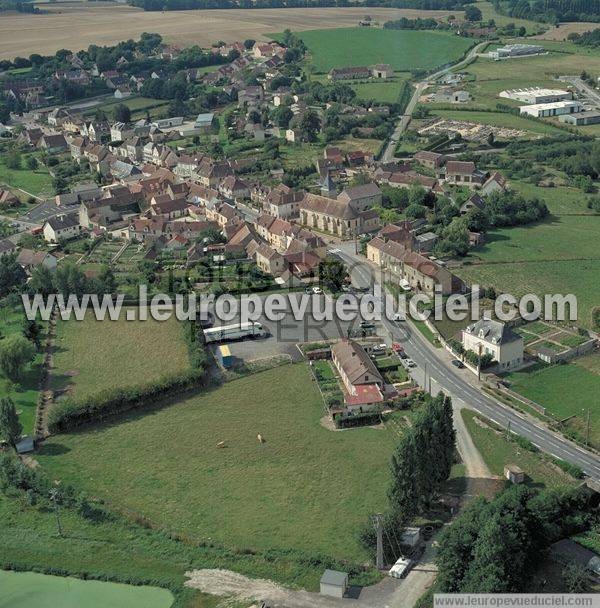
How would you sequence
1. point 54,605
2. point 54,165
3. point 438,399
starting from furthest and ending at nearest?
point 54,165 → point 438,399 → point 54,605

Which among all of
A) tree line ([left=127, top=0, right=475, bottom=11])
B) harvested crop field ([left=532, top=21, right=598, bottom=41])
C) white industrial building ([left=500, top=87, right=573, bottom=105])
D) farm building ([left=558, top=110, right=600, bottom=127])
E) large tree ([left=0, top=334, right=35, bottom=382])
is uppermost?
tree line ([left=127, top=0, right=475, bottom=11])

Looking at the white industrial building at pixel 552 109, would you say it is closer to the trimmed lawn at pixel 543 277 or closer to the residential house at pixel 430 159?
the residential house at pixel 430 159

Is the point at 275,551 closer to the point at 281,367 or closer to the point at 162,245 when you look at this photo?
the point at 281,367

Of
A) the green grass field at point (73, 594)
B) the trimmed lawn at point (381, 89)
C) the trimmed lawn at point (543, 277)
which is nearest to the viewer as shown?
the green grass field at point (73, 594)

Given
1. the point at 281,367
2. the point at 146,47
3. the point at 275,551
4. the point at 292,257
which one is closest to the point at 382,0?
the point at 146,47

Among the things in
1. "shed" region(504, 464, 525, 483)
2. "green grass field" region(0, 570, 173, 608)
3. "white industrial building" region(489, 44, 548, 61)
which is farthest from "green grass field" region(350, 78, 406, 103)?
"green grass field" region(0, 570, 173, 608)

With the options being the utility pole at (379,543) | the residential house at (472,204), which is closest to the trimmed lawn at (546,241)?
the residential house at (472,204)

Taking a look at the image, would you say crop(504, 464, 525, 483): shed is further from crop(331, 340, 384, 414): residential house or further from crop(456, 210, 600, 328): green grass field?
crop(456, 210, 600, 328): green grass field
